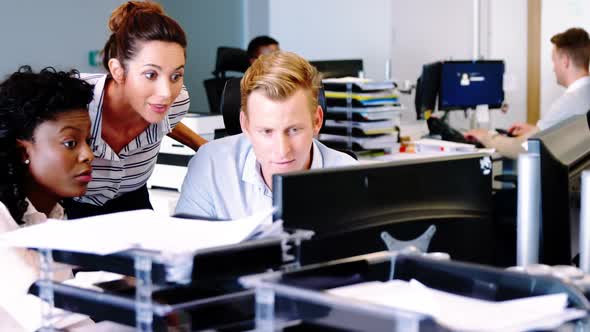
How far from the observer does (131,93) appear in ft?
7.13

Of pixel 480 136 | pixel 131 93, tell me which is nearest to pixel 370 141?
pixel 480 136

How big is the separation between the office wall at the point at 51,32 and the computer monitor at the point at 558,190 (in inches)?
148

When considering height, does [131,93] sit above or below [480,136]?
above

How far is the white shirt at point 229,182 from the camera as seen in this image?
5.61 feet

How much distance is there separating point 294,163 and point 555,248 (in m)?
0.61

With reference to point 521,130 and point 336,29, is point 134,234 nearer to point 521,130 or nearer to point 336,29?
point 521,130

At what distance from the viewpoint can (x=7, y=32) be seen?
4391 millimetres

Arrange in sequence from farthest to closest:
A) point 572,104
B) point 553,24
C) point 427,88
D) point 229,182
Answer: point 553,24 → point 427,88 → point 572,104 → point 229,182

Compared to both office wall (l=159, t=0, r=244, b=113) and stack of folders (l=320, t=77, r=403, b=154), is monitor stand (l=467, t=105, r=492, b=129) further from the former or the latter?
office wall (l=159, t=0, r=244, b=113)

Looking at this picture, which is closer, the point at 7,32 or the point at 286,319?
the point at 286,319

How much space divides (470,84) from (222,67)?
1.54 metres

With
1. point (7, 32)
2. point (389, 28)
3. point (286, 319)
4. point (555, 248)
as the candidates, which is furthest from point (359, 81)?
point (286, 319)

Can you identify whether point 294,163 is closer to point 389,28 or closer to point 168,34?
point 168,34

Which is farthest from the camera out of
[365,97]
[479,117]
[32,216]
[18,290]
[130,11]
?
[479,117]
